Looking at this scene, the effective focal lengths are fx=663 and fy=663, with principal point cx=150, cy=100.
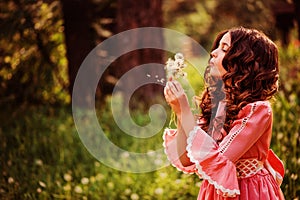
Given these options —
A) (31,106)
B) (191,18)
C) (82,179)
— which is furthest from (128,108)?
(191,18)

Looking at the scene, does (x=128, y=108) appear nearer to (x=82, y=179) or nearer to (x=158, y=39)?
(x=158, y=39)

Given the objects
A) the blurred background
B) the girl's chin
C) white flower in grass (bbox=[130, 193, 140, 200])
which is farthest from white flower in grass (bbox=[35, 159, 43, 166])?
the girl's chin

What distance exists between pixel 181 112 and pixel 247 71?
14.2 inches

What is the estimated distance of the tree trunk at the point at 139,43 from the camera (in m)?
7.21

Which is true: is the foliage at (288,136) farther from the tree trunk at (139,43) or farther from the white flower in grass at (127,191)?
the tree trunk at (139,43)

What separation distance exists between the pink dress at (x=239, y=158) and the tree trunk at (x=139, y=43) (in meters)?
4.09

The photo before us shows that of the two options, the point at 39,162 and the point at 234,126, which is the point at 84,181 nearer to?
the point at 39,162

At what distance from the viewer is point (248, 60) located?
3.03 meters

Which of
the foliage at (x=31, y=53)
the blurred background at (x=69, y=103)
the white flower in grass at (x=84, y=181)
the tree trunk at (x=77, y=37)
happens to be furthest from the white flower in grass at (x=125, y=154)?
the foliage at (x=31, y=53)

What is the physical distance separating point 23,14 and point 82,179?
2575 mm

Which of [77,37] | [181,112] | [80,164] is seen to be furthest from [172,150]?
[77,37]

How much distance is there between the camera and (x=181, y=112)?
297 cm

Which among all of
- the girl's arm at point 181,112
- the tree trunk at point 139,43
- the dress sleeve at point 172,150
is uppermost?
the tree trunk at point 139,43

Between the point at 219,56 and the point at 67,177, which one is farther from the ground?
the point at 219,56
